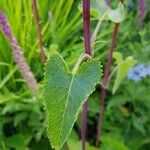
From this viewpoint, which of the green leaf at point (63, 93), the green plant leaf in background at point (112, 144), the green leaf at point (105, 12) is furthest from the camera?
the green plant leaf in background at point (112, 144)

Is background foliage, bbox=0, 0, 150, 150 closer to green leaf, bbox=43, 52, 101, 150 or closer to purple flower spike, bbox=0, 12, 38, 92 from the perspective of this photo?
purple flower spike, bbox=0, 12, 38, 92

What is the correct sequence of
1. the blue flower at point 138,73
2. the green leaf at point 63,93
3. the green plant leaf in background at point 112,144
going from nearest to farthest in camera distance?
Result: the green leaf at point 63,93 → the green plant leaf in background at point 112,144 → the blue flower at point 138,73

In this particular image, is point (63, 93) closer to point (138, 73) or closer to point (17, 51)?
point (17, 51)

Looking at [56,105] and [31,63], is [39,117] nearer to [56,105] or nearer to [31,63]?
[31,63]

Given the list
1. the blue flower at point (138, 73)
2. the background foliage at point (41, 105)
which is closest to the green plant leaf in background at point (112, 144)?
the background foliage at point (41, 105)

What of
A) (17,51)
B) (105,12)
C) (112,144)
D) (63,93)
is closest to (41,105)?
(112,144)

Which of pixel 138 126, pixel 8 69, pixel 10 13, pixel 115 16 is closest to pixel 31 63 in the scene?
pixel 8 69

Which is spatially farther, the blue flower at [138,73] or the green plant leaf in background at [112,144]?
the blue flower at [138,73]

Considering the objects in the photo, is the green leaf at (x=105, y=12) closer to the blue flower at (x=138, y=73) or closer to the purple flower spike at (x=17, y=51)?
the purple flower spike at (x=17, y=51)

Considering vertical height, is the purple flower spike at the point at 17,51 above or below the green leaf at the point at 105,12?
below

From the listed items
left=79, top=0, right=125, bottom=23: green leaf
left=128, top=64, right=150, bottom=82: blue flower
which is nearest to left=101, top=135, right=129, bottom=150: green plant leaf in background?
left=128, top=64, right=150, bottom=82: blue flower
